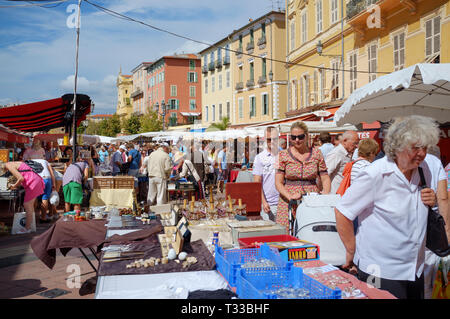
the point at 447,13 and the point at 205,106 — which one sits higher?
the point at 205,106

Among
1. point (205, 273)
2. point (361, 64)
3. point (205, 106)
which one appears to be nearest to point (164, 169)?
point (205, 273)

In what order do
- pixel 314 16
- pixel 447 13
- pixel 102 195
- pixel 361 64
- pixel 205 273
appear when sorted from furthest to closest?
pixel 314 16 → pixel 361 64 → pixel 447 13 → pixel 102 195 → pixel 205 273

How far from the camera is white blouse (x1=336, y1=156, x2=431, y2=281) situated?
249 centimetres

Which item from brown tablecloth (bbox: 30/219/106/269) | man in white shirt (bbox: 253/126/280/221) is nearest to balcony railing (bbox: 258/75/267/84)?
man in white shirt (bbox: 253/126/280/221)

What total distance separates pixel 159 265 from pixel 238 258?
0.59 meters

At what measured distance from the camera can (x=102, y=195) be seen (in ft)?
25.8

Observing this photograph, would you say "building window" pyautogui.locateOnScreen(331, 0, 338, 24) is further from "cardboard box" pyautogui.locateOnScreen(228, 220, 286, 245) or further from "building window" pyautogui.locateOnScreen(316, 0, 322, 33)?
"cardboard box" pyautogui.locateOnScreen(228, 220, 286, 245)

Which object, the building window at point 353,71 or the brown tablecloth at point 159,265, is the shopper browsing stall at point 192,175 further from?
the building window at point 353,71

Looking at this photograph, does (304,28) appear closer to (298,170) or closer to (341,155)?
(341,155)

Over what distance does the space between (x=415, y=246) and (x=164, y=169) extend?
26.4ft

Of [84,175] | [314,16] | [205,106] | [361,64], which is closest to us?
[84,175]

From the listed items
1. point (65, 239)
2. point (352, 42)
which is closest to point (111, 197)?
point (65, 239)
